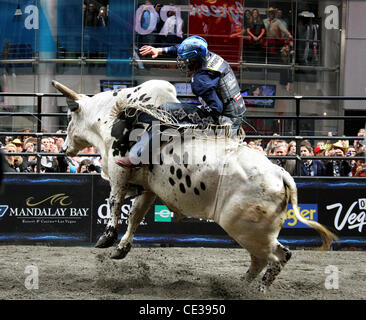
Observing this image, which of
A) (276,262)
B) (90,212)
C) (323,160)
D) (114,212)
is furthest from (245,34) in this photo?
(276,262)

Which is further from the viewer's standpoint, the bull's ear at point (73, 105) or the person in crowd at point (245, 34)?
the person in crowd at point (245, 34)

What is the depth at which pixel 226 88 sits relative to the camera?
5.99 meters

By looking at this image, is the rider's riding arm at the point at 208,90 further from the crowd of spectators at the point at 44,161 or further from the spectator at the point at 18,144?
the spectator at the point at 18,144

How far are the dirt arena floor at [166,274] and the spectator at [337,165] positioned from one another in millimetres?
1450

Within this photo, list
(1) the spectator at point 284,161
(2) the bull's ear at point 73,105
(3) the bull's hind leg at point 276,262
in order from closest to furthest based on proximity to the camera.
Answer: (3) the bull's hind leg at point 276,262, (2) the bull's ear at point 73,105, (1) the spectator at point 284,161

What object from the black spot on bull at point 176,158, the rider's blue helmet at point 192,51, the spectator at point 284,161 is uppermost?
the rider's blue helmet at point 192,51

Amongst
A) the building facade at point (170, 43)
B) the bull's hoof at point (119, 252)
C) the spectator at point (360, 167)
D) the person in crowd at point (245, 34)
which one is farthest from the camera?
the person in crowd at point (245, 34)

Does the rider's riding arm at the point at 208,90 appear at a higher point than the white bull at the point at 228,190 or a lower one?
higher

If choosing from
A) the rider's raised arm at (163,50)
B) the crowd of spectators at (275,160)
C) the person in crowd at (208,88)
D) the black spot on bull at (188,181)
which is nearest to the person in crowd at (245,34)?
the crowd of spectators at (275,160)

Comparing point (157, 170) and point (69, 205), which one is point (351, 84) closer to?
point (69, 205)

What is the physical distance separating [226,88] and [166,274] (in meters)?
2.39

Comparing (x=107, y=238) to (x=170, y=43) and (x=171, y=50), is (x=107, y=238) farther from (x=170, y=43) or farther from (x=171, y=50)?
(x=170, y=43)

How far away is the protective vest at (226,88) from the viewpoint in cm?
594
